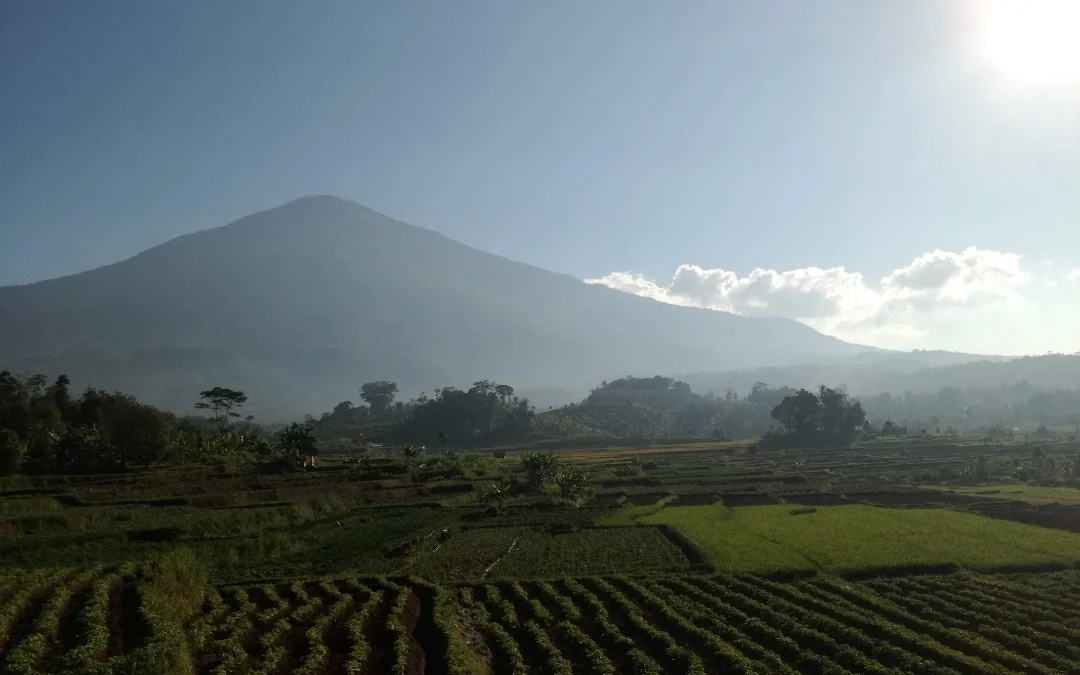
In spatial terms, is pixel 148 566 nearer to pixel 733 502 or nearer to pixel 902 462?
pixel 733 502

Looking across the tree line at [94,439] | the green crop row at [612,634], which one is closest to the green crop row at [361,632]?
the green crop row at [612,634]

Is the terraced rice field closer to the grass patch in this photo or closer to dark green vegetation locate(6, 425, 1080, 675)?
dark green vegetation locate(6, 425, 1080, 675)

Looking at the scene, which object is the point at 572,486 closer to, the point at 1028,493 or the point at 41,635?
the point at 1028,493

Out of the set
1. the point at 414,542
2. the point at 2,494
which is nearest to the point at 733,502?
the point at 414,542

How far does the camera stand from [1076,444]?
237ft

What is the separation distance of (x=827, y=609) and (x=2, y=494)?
127 feet

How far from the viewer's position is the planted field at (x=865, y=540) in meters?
22.5

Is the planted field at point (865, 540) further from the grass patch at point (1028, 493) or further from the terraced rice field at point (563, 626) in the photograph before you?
the grass patch at point (1028, 493)

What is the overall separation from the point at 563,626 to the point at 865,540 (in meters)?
15.8

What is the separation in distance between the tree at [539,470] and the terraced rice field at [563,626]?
27147 mm

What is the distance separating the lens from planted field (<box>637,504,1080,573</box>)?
73.8 feet

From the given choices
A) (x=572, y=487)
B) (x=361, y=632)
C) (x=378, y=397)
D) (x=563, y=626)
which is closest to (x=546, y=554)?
(x=563, y=626)

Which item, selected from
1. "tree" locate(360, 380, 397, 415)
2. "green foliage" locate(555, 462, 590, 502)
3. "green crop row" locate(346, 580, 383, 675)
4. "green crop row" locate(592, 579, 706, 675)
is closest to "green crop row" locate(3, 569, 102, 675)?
"green crop row" locate(346, 580, 383, 675)

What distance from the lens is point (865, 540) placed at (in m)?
26.1
